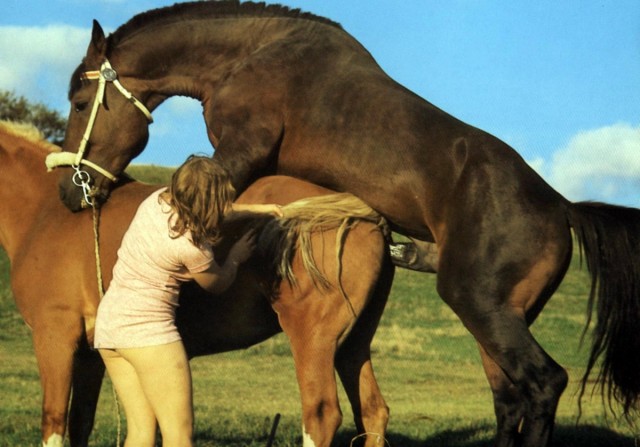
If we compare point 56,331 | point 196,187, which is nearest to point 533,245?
point 196,187

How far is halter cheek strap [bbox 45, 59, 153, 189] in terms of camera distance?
233 inches

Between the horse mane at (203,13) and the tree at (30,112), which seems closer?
the horse mane at (203,13)

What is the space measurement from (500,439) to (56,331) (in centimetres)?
280

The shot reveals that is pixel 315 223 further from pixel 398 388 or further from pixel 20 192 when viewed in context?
pixel 398 388

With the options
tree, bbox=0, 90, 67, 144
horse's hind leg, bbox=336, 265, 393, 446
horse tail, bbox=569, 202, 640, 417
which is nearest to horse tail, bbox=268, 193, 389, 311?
horse's hind leg, bbox=336, 265, 393, 446

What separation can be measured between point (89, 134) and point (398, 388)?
28.6ft

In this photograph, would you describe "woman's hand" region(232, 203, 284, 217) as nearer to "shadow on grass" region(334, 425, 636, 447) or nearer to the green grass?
the green grass

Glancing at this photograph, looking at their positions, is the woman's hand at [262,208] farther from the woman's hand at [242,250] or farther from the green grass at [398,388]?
the green grass at [398,388]

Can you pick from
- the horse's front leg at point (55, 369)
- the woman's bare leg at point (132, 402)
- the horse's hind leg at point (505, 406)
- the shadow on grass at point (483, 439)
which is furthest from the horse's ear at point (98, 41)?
the shadow on grass at point (483, 439)

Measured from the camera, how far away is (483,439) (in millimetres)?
8328

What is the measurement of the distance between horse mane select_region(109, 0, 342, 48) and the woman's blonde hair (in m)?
1.53

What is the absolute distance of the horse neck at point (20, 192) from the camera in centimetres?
657

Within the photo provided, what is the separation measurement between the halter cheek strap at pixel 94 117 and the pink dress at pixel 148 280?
114cm

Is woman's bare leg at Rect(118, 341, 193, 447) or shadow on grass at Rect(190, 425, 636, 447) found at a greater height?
woman's bare leg at Rect(118, 341, 193, 447)
